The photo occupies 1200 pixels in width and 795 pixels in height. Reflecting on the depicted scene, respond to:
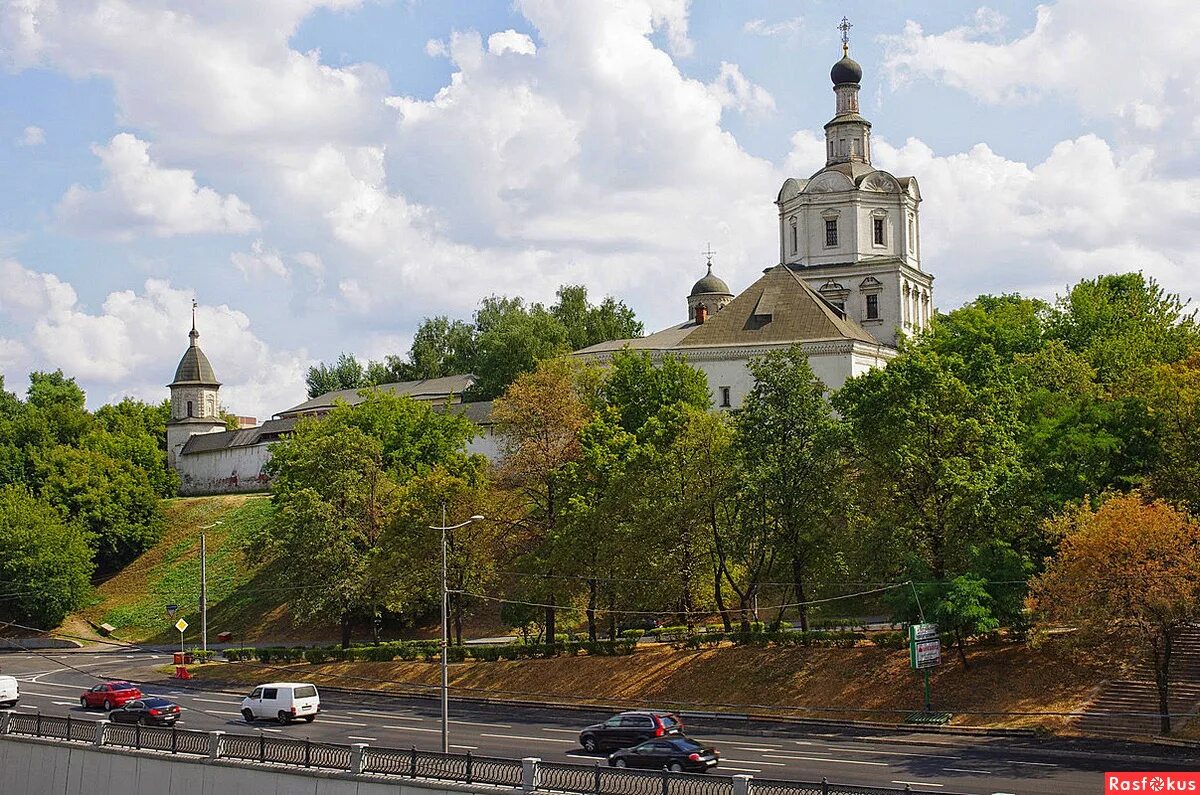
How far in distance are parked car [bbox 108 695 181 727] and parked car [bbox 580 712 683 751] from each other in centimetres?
1532

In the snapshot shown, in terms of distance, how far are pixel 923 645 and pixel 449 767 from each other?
20.0 meters

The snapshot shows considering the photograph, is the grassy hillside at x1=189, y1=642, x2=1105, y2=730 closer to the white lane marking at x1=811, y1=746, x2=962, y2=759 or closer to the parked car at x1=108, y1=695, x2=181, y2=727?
the white lane marking at x1=811, y1=746, x2=962, y2=759

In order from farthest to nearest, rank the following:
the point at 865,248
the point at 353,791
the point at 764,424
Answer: the point at 865,248 < the point at 764,424 < the point at 353,791

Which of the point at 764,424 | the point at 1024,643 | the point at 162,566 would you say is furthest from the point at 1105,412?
the point at 162,566

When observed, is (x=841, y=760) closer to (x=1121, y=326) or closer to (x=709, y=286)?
(x=1121, y=326)

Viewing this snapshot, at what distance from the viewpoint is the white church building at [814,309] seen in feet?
298

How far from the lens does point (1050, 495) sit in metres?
47.2

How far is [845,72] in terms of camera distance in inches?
4181

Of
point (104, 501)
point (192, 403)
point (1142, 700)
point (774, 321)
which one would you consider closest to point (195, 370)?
point (192, 403)

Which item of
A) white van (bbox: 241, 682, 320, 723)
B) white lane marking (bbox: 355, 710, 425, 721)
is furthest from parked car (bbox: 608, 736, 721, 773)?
white lane marking (bbox: 355, 710, 425, 721)

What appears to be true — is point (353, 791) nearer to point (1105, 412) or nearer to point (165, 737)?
point (165, 737)

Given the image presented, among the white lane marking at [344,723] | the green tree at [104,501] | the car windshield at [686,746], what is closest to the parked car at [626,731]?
the car windshield at [686,746]

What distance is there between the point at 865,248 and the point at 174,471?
184 ft

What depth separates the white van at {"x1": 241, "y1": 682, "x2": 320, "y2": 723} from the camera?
4806 centimetres
